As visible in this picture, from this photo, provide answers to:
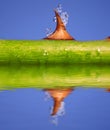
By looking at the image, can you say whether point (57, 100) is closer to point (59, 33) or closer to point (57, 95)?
point (57, 95)

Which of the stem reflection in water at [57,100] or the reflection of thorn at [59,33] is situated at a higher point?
the reflection of thorn at [59,33]

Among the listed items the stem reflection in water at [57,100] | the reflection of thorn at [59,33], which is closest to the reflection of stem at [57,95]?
the stem reflection in water at [57,100]

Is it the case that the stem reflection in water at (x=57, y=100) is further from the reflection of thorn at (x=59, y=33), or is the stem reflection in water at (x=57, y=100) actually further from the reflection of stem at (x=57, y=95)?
the reflection of thorn at (x=59, y=33)

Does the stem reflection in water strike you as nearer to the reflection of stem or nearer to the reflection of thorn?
the reflection of stem

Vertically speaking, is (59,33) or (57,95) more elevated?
(59,33)

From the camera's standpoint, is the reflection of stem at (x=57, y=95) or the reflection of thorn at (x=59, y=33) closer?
the reflection of stem at (x=57, y=95)

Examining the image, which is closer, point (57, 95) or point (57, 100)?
point (57, 100)

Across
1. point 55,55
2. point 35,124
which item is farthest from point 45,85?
point 55,55

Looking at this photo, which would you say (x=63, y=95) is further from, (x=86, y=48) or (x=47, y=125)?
(x=86, y=48)

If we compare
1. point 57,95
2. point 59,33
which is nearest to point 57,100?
point 57,95

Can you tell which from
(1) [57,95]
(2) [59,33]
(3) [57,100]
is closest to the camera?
(3) [57,100]

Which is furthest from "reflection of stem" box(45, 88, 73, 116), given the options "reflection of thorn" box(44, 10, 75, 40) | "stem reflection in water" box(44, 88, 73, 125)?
"reflection of thorn" box(44, 10, 75, 40)
